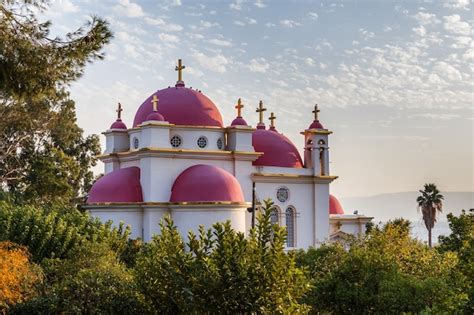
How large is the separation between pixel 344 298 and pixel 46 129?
1122 inches

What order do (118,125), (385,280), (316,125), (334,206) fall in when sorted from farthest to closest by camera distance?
(334,206) < (316,125) < (118,125) < (385,280)

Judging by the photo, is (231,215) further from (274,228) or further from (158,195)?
(274,228)

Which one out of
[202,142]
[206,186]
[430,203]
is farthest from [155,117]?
[430,203]

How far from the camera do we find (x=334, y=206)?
3666 centimetres

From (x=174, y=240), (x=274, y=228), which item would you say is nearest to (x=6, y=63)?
(x=174, y=240)

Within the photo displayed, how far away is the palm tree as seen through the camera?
1918 inches

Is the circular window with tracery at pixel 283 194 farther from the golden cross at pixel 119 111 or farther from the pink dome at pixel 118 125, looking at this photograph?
the golden cross at pixel 119 111

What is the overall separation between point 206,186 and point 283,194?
5742mm

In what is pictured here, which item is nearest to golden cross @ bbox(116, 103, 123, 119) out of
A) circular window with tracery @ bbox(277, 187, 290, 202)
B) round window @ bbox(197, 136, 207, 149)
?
round window @ bbox(197, 136, 207, 149)

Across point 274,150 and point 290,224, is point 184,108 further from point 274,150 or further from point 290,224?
point 290,224

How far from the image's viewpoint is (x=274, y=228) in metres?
10.1

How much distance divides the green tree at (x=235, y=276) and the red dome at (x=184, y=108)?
18875mm

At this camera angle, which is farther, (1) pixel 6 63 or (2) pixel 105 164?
(2) pixel 105 164

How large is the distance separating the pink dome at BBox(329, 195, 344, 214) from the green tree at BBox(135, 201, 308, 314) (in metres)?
26.0
